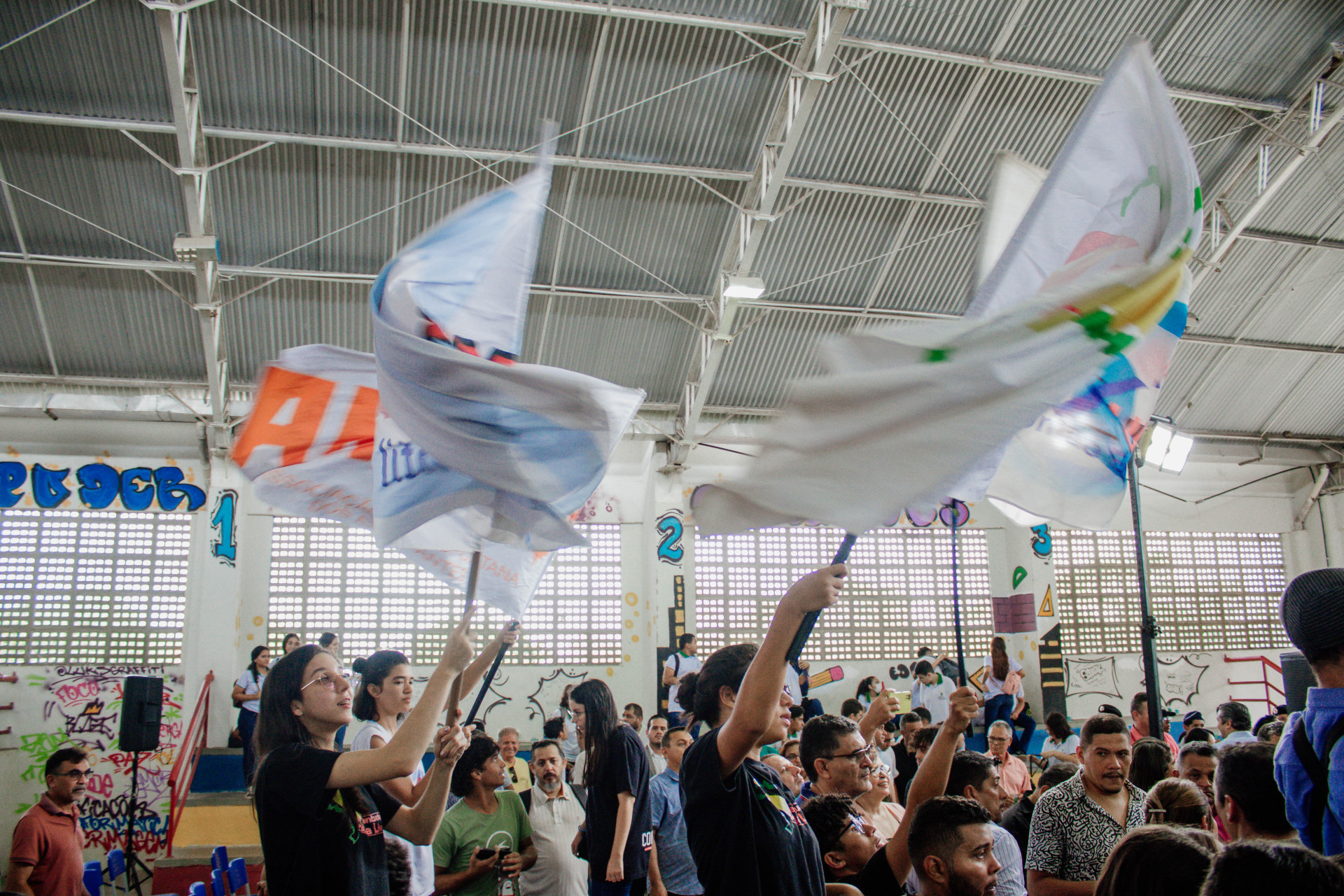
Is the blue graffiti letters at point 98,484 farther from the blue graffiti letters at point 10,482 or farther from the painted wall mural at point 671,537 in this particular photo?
the painted wall mural at point 671,537

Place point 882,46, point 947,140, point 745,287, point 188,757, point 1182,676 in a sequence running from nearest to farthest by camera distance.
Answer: point 882,46, point 745,287, point 188,757, point 947,140, point 1182,676

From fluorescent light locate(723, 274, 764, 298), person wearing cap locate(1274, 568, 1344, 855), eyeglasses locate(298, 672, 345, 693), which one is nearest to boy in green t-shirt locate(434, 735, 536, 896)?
eyeglasses locate(298, 672, 345, 693)

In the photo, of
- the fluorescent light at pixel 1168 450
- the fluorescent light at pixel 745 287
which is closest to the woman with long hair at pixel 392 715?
the fluorescent light at pixel 1168 450

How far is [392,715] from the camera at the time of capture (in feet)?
12.5

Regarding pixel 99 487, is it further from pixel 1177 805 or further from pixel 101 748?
pixel 1177 805

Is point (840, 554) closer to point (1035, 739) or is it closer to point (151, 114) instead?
point (151, 114)

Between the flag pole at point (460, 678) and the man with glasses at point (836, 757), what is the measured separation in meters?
1.19

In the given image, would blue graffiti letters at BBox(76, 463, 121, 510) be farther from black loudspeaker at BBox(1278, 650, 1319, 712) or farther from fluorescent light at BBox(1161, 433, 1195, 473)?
black loudspeaker at BBox(1278, 650, 1319, 712)

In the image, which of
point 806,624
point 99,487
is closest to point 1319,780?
point 806,624

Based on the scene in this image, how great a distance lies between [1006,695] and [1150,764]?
35.4 ft

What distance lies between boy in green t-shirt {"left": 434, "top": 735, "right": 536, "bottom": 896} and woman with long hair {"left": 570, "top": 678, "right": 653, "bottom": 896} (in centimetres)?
34

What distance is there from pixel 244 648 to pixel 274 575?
3.53 ft

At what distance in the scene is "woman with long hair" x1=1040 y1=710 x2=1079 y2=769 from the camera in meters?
8.73

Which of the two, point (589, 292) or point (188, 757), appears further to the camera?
point (589, 292)
